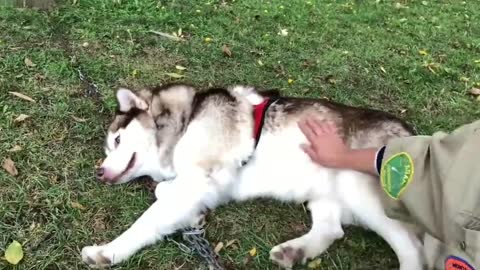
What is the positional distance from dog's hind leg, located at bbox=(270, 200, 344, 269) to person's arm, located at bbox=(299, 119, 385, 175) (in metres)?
0.30

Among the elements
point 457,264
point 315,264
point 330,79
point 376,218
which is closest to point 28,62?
point 330,79

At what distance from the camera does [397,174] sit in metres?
2.76

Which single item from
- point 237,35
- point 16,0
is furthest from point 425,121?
point 16,0

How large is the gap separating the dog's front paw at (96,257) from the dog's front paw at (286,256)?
0.87 m

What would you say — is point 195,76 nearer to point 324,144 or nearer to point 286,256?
point 324,144

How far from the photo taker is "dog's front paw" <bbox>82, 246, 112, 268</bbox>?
10.0 feet

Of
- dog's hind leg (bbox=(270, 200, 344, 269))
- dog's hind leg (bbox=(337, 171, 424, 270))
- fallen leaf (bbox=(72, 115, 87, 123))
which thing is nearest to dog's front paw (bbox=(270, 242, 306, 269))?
dog's hind leg (bbox=(270, 200, 344, 269))

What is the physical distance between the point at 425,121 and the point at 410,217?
2.30 meters

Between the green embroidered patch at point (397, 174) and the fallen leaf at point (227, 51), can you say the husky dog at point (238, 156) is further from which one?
the fallen leaf at point (227, 51)

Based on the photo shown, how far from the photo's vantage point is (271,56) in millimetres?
5617

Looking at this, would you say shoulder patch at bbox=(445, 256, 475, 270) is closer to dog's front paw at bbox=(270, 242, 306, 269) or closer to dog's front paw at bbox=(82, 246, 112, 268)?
dog's front paw at bbox=(270, 242, 306, 269)

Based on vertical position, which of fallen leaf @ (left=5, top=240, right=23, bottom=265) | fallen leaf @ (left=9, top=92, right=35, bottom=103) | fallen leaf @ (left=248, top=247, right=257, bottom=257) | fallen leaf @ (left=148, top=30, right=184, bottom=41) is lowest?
fallen leaf @ (left=9, top=92, right=35, bottom=103)

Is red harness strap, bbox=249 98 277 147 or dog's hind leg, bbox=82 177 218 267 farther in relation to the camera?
red harness strap, bbox=249 98 277 147

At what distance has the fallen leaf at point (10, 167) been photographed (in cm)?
364
